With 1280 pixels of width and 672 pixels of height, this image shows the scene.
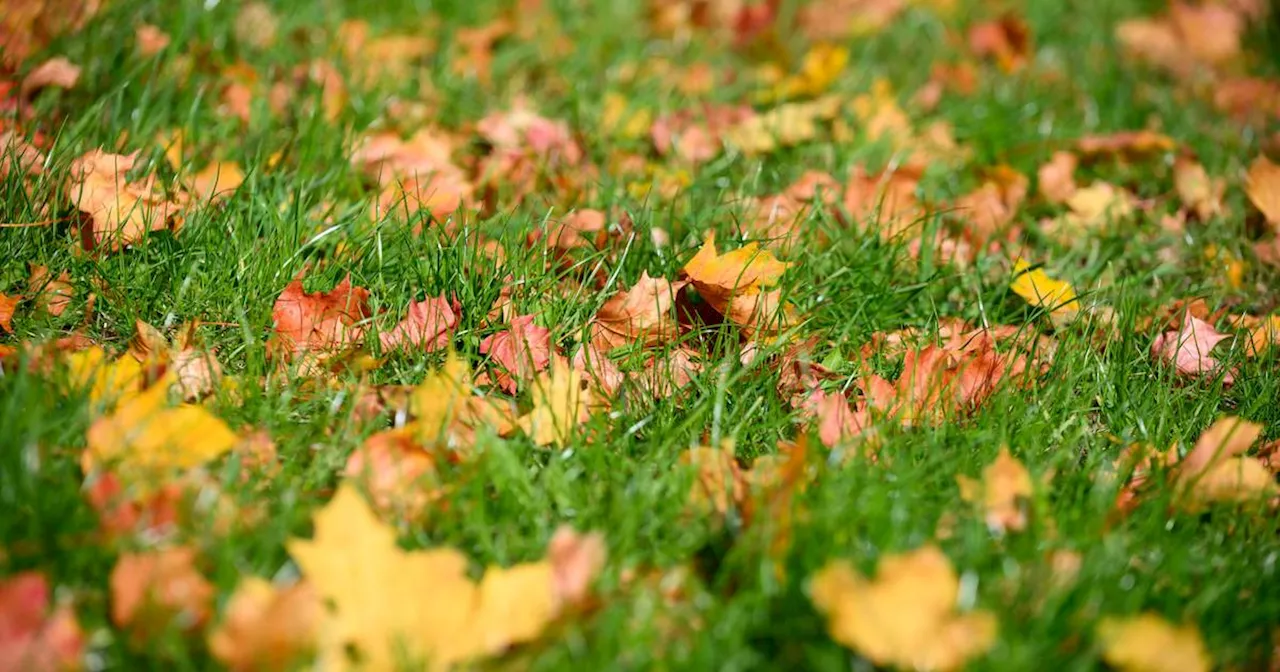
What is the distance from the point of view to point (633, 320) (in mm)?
1863

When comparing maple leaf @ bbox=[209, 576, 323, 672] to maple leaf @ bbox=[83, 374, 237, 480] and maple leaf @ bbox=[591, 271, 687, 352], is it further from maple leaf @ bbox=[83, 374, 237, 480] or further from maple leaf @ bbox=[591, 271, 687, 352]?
maple leaf @ bbox=[591, 271, 687, 352]

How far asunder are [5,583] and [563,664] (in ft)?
2.00

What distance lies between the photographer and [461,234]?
6.41 ft

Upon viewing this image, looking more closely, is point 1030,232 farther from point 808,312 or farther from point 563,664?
point 563,664

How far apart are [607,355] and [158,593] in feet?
2.77

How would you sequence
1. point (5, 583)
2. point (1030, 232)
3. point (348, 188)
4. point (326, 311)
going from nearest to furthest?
point (5, 583) → point (326, 311) → point (348, 188) → point (1030, 232)

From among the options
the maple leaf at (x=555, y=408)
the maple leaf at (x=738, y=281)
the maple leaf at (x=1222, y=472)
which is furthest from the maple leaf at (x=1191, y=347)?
the maple leaf at (x=555, y=408)

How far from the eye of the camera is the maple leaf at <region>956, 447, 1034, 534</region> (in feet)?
4.73

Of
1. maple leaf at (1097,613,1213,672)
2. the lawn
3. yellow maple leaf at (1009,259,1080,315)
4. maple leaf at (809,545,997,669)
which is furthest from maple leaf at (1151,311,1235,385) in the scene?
maple leaf at (809,545,997,669)

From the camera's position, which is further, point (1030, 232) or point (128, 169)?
point (1030, 232)

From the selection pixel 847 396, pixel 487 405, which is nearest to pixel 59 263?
pixel 487 405

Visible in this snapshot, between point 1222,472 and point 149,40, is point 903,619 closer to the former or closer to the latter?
point 1222,472

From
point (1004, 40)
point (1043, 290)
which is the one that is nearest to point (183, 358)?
point (1043, 290)

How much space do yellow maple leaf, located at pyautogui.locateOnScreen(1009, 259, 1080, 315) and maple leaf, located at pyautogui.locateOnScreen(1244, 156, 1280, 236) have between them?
628 millimetres
